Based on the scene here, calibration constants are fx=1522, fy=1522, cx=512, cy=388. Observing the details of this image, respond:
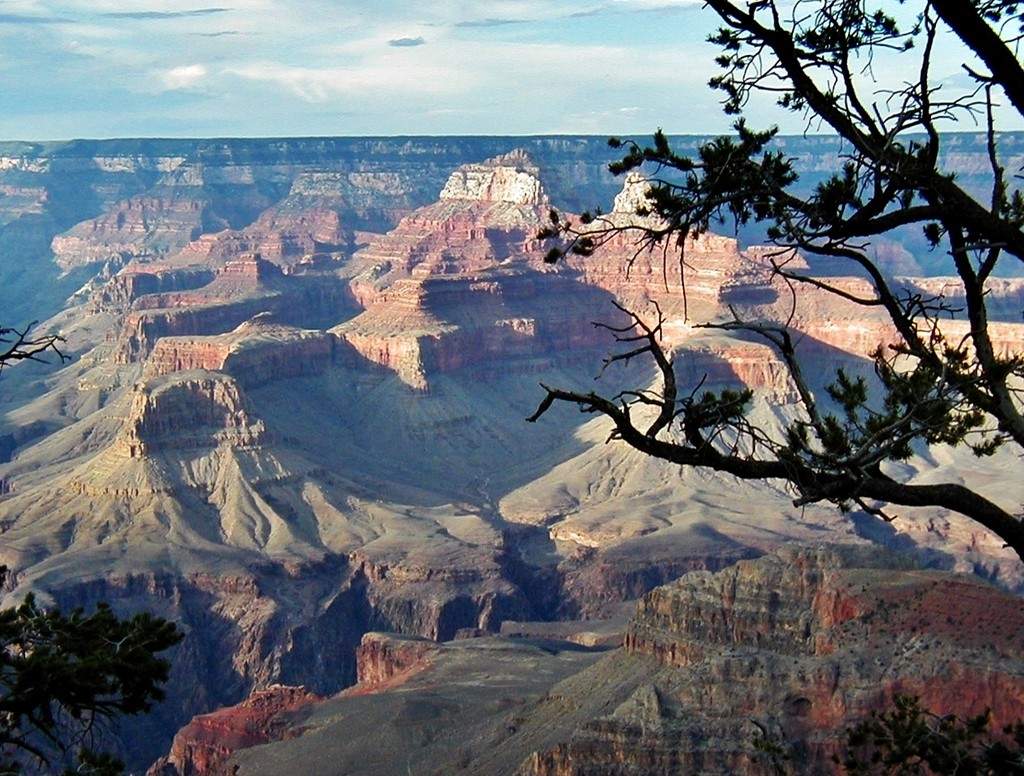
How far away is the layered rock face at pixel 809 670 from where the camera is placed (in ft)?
145

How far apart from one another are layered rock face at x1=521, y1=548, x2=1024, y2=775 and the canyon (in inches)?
6.1

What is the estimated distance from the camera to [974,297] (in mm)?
17453

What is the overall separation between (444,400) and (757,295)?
34.3m

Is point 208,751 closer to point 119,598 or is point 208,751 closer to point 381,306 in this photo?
point 119,598

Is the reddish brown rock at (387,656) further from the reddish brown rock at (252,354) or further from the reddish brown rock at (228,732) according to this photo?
the reddish brown rock at (252,354)

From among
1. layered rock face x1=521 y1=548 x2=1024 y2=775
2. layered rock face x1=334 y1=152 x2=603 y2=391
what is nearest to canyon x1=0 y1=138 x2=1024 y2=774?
layered rock face x1=521 y1=548 x2=1024 y2=775

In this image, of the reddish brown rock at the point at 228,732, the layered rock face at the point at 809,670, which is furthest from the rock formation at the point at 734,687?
the reddish brown rock at the point at 228,732

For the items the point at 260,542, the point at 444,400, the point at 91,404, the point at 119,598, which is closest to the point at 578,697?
the point at 119,598

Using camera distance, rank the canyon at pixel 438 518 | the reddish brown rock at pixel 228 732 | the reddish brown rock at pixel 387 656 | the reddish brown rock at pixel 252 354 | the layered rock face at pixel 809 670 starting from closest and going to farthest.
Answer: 1. the layered rock face at pixel 809 670
2. the canyon at pixel 438 518
3. the reddish brown rock at pixel 228 732
4. the reddish brown rock at pixel 387 656
5. the reddish brown rock at pixel 252 354

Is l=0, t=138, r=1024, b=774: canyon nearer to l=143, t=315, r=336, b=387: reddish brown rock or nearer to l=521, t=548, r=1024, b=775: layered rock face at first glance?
l=521, t=548, r=1024, b=775: layered rock face

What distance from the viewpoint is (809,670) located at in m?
47.1

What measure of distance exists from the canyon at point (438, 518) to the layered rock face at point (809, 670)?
0.15 meters

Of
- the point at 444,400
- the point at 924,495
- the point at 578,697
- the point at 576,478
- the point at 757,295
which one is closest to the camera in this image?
the point at 924,495

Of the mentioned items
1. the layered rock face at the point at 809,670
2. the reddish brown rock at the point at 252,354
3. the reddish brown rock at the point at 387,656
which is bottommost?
the reddish brown rock at the point at 387,656
